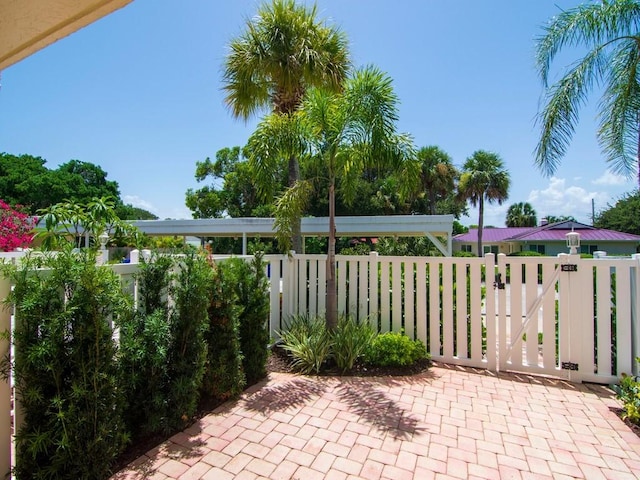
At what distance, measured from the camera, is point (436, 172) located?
23500mm

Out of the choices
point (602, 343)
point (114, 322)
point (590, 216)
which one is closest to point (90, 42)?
point (114, 322)

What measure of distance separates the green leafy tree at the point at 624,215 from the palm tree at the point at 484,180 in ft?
50.7

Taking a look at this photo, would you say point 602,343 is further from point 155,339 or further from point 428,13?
point 428,13

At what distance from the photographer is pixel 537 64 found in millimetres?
4809

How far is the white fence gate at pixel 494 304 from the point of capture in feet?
12.6

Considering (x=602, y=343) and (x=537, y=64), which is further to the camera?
(x=537, y=64)

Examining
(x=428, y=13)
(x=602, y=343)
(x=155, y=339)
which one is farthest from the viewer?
(x=428, y=13)

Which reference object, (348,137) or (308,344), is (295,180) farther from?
(308,344)

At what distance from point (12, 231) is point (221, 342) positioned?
705 centimetres

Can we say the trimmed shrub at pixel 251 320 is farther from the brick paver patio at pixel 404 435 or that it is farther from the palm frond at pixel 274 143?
the palm frond at pixel 274 143

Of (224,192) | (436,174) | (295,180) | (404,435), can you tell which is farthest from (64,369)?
(224,192)

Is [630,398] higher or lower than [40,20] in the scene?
lower

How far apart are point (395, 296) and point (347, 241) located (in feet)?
55.8

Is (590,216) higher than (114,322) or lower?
higher
